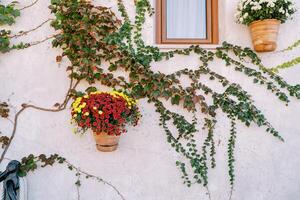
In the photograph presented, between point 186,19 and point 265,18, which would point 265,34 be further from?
Result: point 186,19

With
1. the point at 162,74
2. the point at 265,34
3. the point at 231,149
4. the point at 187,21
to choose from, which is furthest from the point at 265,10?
the point at 231,149

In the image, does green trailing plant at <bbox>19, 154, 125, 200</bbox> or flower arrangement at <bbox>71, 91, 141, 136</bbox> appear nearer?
flower arrangement at <bbox>71, 91, 141, 136</bbox>

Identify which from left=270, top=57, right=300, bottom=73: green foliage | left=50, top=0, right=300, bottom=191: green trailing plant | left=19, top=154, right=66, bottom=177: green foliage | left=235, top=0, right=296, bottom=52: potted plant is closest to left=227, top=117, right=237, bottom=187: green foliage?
left=50, top=0, right=300, bottom=191: green trailing plant

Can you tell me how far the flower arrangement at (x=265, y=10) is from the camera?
3.51 meters

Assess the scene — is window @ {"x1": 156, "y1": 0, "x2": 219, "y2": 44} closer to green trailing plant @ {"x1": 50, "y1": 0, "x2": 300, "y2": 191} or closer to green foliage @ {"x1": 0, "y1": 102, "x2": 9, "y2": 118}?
green trailing plant @ {"x1": 50, "y1": 0, "x2": 300, "y2": 191}

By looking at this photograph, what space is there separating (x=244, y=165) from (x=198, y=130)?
538 mm

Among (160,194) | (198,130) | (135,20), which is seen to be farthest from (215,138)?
(135,20)

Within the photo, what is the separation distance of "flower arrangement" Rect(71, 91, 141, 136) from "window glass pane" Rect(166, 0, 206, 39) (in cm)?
104

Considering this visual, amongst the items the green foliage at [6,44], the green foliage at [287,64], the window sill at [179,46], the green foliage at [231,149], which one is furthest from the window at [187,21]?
the green foliage at [6,44]

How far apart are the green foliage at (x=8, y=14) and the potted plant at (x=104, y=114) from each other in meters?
1.05

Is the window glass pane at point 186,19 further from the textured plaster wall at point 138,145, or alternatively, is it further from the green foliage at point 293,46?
the green foliage at point 293,46

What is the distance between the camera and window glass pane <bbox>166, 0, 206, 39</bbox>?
3.97 meters

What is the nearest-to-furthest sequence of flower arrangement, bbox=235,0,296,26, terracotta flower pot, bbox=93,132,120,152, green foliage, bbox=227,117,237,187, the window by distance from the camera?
terracotta flower pot, bbox=93,132,120,152 → flower arrangement, bbox=235,0,296,26 → green foliage, bbox=227,117,237,187 → the window

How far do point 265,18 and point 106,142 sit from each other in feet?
5.87
